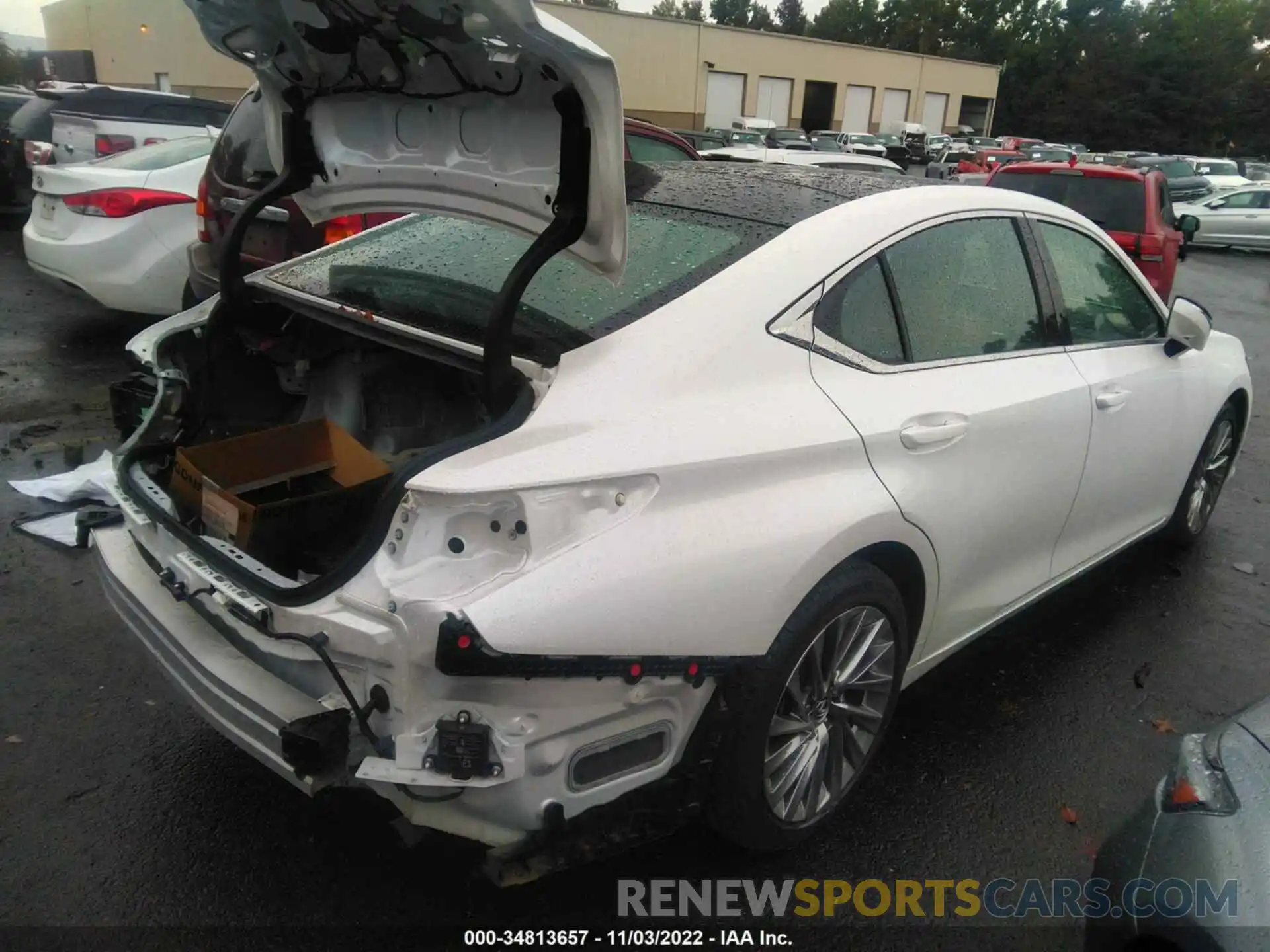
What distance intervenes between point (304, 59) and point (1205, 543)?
15.2ft

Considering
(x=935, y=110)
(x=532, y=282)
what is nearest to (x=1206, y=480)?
(x=532, y=282)

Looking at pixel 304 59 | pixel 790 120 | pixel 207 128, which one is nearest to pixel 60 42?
pixel 790 120

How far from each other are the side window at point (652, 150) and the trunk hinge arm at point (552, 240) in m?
5.44

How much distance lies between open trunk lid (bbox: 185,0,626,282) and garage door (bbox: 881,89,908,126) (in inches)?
2174

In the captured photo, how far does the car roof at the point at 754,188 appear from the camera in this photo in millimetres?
2773

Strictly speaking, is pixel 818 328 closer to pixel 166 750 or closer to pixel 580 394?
pixel 580 394

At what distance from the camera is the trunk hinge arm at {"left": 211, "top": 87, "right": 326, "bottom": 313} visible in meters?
2.72

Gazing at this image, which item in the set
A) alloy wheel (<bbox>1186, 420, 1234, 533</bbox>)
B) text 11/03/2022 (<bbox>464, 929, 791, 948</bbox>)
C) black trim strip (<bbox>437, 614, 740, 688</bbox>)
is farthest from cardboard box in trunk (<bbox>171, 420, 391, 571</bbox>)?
alloy wheel (<bbox>1186, 420, 1234, 533</bbox>)

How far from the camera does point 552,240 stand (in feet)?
7.24

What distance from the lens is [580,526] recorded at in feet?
6.47

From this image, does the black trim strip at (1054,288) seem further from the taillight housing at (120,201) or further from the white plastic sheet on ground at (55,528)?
the taillight housing at (120,201)

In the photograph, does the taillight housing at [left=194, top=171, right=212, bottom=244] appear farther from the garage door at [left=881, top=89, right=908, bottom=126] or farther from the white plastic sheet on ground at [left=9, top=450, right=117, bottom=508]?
the garage door at [left=881, top=89, right=908, bottom=126]

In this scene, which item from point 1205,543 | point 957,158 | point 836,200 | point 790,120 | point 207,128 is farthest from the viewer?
point 790,120

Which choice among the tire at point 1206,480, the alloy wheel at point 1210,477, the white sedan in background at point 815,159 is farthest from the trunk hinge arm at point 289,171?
the white sedan in background at point 815,159
